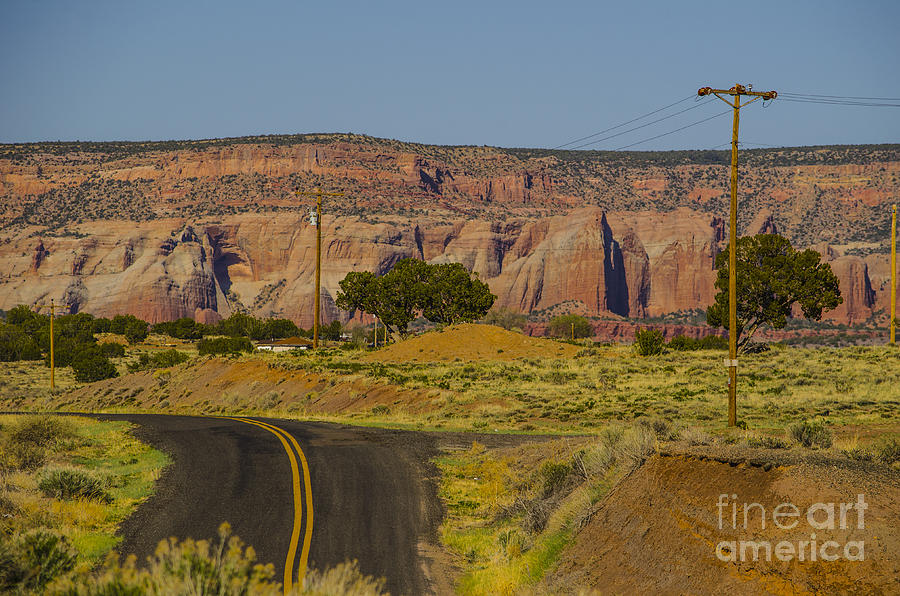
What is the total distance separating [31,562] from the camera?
9164 millimetres

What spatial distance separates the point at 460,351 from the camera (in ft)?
197

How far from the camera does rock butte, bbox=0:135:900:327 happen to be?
168625mm

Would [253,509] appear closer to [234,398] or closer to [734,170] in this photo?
[734,170]

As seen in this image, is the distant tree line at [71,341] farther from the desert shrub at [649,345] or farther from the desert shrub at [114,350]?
the desert shrub at [649,345]

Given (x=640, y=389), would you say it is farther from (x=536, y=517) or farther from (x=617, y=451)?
(x=536, y=517)

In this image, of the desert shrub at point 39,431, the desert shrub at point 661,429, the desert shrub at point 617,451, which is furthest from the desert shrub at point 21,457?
the desert shrub at point 661,429

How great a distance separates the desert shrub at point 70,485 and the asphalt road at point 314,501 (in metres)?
1.01

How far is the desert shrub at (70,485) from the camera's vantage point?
15.7m

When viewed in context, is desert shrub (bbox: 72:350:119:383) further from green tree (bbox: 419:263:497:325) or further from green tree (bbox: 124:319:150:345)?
green tree (bbox: 124:319:150:345)

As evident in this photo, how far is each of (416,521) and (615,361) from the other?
37.6 meters

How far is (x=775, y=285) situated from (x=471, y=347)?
825 inches

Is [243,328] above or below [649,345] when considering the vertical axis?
below

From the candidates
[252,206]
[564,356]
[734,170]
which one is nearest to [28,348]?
[564,356]

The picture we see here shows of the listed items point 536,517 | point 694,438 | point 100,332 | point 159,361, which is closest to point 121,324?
point 100,332
